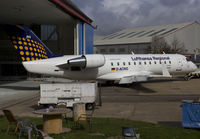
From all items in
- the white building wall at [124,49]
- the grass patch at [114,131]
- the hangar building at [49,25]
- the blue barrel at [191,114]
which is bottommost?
the grass patch at [114,131]

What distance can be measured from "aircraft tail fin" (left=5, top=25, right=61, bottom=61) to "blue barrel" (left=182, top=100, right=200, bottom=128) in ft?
49.0

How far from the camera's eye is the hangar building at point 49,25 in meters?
26.8

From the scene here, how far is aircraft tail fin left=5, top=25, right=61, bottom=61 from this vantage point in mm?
20983

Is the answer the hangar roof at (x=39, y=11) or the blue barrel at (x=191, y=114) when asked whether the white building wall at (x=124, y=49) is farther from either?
the blue barrel at (x=191, y=114)

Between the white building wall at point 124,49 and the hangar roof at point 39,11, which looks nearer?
the hangar roof at point 39,11

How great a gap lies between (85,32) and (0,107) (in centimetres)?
2033

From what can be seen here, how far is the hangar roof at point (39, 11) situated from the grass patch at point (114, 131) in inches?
648

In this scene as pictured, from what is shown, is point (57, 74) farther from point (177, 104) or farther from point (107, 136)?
point (107, 136)

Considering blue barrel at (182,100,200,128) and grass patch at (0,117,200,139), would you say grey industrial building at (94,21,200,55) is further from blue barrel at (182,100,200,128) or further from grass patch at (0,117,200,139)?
blue barrel at (182,100,200,128)

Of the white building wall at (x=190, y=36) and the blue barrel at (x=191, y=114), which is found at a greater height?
the white building wall at (x=190, y=36)

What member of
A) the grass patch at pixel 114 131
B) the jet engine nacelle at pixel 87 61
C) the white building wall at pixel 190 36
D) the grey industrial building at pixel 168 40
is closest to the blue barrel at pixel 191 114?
the grass patch at pixel 114 131

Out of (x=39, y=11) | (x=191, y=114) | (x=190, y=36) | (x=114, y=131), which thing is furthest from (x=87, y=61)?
(x=190, y=36)

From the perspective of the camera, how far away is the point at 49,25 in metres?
40.9

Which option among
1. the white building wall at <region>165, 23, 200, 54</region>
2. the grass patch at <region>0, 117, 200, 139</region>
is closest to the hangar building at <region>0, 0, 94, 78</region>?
the grass patch at <region>0, 117, 200, 139</region>
